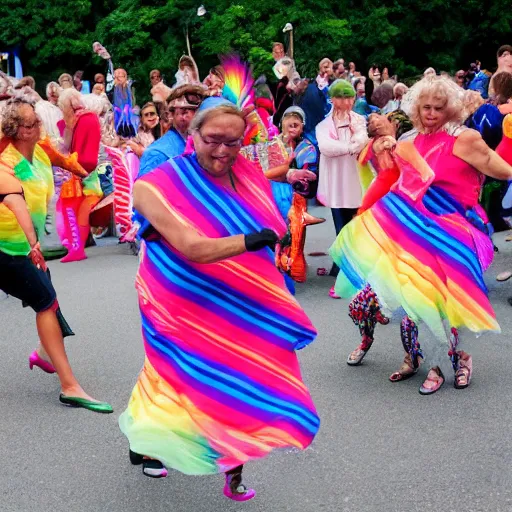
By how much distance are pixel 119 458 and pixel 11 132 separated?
2223mm

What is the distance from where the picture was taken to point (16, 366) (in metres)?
5.67

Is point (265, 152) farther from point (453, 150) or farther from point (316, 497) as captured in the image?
point (316, 497)

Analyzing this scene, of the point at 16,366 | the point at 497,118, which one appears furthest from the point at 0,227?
the point at 497,118

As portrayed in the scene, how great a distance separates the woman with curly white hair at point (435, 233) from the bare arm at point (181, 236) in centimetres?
191

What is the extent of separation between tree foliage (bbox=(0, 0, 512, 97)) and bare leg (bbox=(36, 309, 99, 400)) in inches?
669

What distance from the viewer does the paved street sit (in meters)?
3.56

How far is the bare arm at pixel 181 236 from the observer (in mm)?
2930

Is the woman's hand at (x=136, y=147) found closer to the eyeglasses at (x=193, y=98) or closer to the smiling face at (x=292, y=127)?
the smiling face at (x=292, y=127)

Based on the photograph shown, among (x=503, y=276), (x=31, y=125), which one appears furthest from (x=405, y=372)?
(x=503, y=276)

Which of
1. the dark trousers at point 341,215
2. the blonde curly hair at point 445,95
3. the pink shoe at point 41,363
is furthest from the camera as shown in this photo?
the dark trousers at point 341,215

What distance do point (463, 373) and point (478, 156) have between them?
1259 mm

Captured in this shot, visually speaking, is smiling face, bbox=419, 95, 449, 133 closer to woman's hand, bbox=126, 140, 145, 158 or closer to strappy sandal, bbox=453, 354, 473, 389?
strappy sandal, bbox=453, 354, 473, 389

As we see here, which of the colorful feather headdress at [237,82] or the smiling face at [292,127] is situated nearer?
the colorful feather headdress at [237,82]

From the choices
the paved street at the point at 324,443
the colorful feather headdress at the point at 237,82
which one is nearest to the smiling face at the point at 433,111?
the paved street at the point at 324,443
